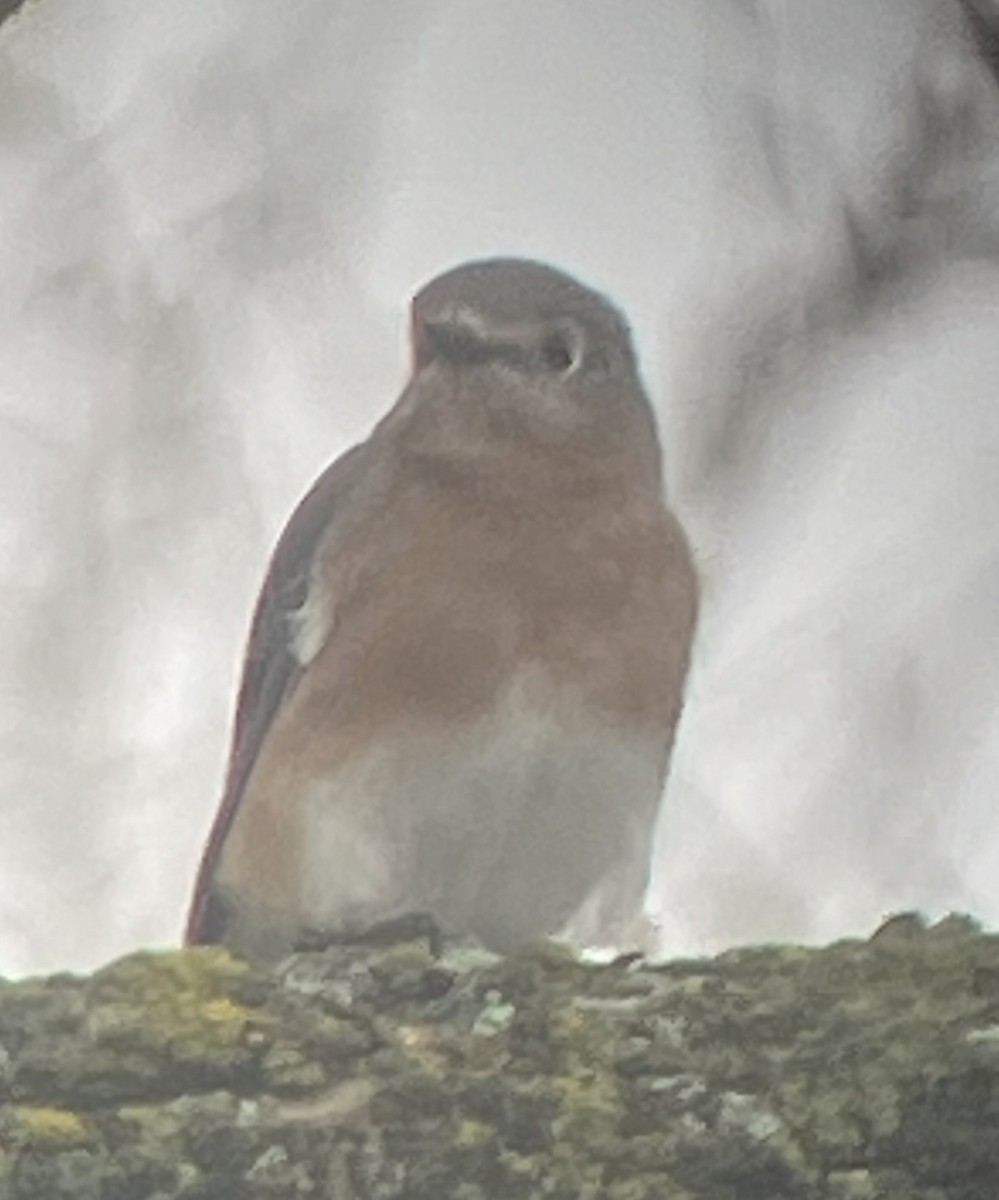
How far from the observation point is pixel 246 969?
1327 mm

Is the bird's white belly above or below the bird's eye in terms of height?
below

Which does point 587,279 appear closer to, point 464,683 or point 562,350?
point 562,350

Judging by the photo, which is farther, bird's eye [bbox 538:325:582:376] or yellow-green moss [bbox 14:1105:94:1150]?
bird's eye [bbox 538:325:582:376]

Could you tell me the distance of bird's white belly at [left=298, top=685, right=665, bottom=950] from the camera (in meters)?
1.35

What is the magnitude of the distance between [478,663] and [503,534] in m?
0.09

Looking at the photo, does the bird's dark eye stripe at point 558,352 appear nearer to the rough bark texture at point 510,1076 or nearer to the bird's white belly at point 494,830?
the bird's white belly at point 494,830

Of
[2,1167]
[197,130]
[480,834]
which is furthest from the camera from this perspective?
[197,130]

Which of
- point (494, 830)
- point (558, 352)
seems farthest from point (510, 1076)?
Result: point (558, 352)

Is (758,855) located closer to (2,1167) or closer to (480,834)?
(480,834)

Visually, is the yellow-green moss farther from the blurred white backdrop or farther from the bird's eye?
the bird's eye

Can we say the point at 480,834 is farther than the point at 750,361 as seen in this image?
No

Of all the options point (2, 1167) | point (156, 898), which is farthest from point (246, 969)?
point (2, 1167)

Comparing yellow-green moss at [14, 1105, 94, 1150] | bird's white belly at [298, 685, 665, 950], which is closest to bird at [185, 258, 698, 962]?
bird's white belly at [298, 685, 665, 950]

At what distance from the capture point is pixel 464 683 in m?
1.35
